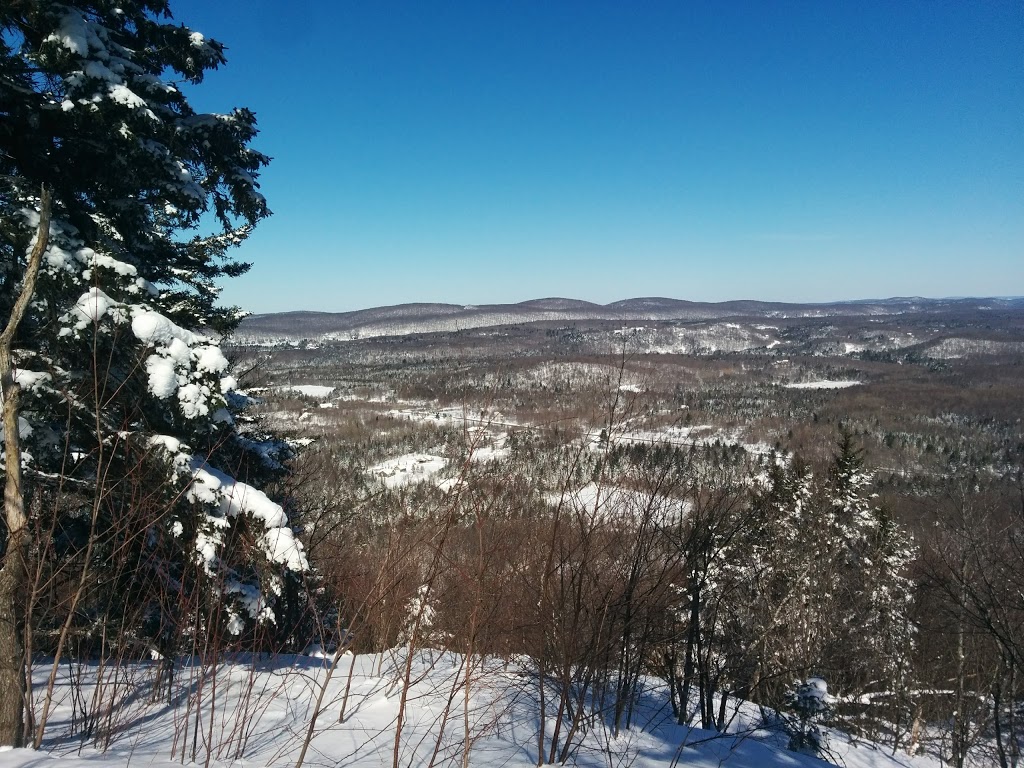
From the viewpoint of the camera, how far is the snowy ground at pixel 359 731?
2.73m

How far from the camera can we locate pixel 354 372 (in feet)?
427

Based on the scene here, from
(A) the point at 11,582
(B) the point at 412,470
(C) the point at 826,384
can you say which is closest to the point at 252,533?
(B) the point at 412,470

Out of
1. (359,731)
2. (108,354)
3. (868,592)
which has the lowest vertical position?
(868,592)

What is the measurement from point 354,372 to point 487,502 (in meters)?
133

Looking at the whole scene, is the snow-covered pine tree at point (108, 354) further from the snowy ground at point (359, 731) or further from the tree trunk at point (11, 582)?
the tree trunk at point (11, 582)

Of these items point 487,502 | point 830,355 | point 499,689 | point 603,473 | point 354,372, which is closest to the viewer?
point 487,502

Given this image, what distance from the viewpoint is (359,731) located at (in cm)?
316

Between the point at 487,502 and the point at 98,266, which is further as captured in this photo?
the point at 98,266

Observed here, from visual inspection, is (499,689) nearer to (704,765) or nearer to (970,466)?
(704,765)

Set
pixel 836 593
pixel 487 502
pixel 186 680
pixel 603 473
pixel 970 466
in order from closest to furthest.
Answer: pixel 487 502, pixel 603 473, pixel 186 680, pixel 836 593, pixel 970 466

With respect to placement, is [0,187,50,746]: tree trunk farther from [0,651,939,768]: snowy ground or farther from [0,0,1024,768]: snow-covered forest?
[0,651,939,768]: snowy ground

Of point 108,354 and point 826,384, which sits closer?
point 108,354

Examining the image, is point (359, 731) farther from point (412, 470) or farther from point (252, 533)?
point (252, 533)

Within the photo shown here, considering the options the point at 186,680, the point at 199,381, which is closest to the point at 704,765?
the point at 186,680
